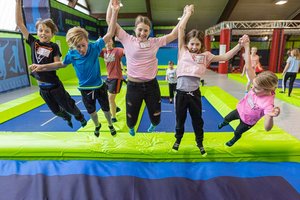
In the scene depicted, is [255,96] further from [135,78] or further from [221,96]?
[221,96]

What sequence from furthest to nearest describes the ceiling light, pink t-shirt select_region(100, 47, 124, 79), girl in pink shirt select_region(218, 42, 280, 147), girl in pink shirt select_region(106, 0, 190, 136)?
the ceiling light → pink t-shirt select_region(100, 47, 124, 79) → girl in pink shirt select_region(106, 0, 190, 136) → girl in pink shirt select_region(218, 42, 280, 147)

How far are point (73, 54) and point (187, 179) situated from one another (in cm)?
177

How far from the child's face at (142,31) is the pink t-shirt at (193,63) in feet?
1.44

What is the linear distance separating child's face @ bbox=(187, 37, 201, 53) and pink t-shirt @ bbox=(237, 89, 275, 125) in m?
0.77

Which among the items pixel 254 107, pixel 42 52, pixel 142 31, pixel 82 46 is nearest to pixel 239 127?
pixel 254 107

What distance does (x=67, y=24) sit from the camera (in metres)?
9.37

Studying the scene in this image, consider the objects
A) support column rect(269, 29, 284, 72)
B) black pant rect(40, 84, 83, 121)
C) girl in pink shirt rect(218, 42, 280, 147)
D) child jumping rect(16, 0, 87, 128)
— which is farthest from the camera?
support column rect(269, 29, 284, 72)

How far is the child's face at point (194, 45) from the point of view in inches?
82.0

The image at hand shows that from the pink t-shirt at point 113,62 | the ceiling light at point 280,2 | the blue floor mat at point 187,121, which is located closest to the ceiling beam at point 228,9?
the ceiling light at point 280,2

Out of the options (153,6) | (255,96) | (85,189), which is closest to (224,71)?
(153,6)

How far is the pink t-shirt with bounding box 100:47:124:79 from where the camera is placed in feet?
12.6

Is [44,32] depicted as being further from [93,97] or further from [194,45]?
[194,45]

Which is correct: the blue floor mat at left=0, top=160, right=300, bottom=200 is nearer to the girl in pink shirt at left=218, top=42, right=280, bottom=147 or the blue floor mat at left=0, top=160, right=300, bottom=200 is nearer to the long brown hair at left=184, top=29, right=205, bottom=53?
the girl in pink shirt at left=218, top=42, right=280, bottom=147

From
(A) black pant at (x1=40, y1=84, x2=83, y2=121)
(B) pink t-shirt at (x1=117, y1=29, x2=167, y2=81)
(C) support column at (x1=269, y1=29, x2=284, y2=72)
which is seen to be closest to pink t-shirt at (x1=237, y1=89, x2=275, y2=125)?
(B) pink t-shirt at (x1=117, y1=29, x2=167, y2=81)
